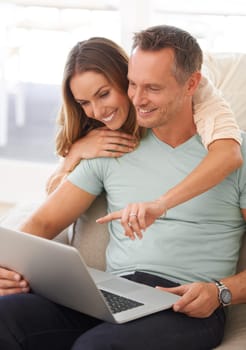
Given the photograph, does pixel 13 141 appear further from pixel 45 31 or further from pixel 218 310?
pixel 218 310

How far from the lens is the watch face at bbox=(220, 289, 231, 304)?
6.61 feet

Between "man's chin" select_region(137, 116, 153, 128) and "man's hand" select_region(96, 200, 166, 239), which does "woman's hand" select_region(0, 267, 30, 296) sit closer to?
"man's hand" select_region(96, 200, 166, 239)

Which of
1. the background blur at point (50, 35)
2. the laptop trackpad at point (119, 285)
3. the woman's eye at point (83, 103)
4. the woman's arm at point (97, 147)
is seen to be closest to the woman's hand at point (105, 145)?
the woman's arm at point (97, 147)

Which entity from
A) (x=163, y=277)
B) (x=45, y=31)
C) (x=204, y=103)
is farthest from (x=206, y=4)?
(x=163, y=277)

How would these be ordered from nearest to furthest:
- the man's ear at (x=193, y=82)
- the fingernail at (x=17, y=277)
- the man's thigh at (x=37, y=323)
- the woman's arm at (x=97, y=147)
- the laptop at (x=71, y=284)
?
the laptop at (x=71, y=284)
the man's thigh at (x=37, y=323)
the fingernail at (x=17, y=277)
the man's ear at (x=193, y=82)
the woman's arm at (x=97, y=147)

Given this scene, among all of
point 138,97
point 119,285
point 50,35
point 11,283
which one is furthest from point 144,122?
point 50,35

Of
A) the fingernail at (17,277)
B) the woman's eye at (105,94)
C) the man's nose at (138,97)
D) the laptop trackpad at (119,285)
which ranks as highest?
the man's nose at (138,97)

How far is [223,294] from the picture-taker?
2.02 m

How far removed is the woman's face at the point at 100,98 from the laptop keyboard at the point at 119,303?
19.5 inches

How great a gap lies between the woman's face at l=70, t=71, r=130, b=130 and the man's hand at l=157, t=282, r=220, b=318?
50cm

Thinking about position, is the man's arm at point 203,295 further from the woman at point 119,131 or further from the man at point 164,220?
the woman at point 119,131

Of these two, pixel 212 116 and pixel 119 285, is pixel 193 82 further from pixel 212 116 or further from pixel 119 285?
pixel 119 285

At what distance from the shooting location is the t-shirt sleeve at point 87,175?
7.51ft

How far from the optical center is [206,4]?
3.44m
